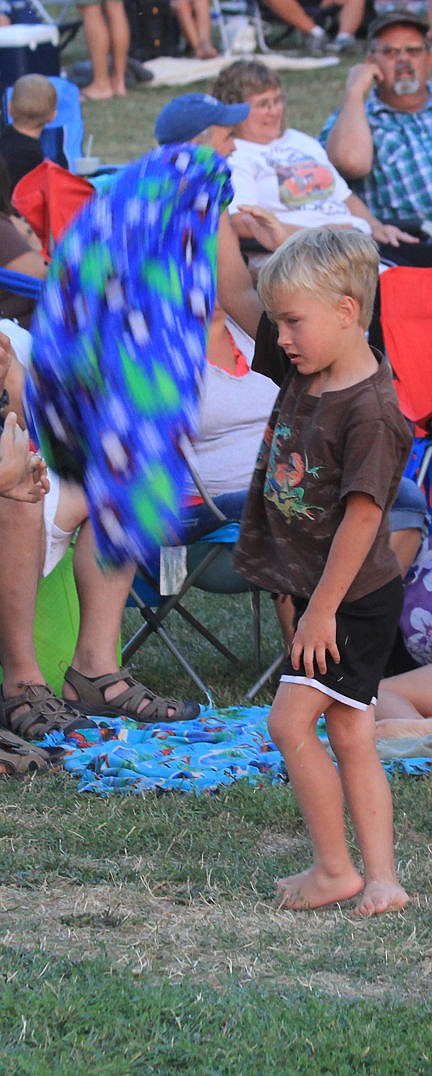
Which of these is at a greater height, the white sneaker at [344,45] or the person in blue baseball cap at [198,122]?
the person in blue baseball cap at [198,122]

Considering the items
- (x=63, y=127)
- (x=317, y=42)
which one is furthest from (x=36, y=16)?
(x=63, y=127)

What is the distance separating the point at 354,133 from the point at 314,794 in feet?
14.5

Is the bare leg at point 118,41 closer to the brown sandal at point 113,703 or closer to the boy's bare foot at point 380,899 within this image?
the brown sandal at point 113,703

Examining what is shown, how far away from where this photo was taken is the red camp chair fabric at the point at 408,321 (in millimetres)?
4758

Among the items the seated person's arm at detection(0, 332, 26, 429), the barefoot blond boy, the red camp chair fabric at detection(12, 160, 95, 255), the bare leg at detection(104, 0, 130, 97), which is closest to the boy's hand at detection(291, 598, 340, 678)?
the barefoot blond boy

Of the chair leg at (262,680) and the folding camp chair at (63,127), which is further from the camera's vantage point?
the folding camp chair at (63,127)

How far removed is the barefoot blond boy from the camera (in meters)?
2.77

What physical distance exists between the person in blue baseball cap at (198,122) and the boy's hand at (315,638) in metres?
2.17

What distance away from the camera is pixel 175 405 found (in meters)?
2.90

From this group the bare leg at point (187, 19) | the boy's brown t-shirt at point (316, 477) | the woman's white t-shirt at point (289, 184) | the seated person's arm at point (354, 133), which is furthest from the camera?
the bare leg at point (187, 19)

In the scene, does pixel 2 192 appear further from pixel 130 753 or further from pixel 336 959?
pixel 336 959

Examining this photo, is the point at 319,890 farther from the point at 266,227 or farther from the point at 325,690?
the point at 266,227

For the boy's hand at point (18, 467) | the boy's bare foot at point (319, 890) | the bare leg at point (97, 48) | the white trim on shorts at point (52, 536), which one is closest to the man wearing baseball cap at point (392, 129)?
the white trim on shorts at point (52, 536)

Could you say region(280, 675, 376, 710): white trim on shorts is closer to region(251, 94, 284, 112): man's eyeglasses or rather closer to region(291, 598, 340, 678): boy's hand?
region(291, 598, 340, 678): boy's hand
